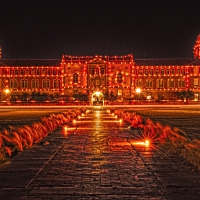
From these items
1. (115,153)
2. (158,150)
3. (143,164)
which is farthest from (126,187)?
(158,150)

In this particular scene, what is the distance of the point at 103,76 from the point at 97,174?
2473 inches

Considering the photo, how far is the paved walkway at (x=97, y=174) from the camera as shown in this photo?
565 centimetres

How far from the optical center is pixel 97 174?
7004 millimetres

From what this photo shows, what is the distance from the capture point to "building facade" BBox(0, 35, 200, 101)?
69.6 m

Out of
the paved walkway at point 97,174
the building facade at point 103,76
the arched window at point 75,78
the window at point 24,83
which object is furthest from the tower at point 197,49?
the paved walkway at point 97,174

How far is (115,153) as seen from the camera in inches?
375

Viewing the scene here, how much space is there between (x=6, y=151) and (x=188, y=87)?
65.5 metres

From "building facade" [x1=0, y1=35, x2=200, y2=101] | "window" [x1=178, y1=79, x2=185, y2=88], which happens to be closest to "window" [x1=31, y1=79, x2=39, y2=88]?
"building facade" [x1=0, y1=35, x2=200, y2=101]

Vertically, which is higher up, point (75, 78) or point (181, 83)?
point (75, 78)

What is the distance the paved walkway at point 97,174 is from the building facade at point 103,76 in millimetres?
59288

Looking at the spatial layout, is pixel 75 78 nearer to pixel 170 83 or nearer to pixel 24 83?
pixel 24 83

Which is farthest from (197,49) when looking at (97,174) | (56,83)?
(97,174)

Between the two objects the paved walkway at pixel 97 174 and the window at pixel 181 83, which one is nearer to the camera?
the paved walkway at pixel 97 174

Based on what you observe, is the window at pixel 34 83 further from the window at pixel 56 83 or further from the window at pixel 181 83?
the window at pixel 181 83
